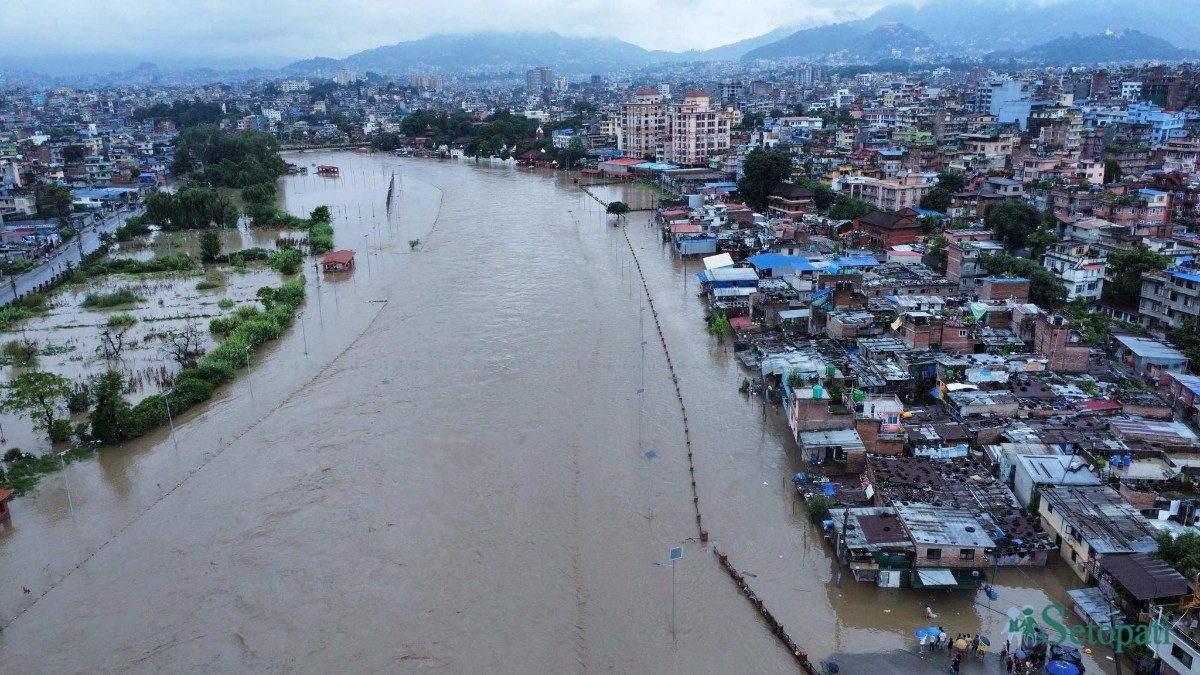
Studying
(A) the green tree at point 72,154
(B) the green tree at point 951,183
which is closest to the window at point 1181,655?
(B) the green tree at point 951,183

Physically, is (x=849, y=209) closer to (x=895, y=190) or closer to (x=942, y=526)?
(x=895, y=190)

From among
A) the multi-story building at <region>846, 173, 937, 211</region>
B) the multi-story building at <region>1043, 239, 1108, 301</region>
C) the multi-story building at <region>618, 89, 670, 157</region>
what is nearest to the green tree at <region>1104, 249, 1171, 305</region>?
the multi-story building at <region>1043, 239, 1108, 301</region>

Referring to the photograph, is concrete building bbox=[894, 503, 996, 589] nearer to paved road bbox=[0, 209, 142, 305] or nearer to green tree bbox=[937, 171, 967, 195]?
green tree bbox=[937, 171, 967, 195]

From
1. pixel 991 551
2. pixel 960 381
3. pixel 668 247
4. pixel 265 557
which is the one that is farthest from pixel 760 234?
pixel 265 557

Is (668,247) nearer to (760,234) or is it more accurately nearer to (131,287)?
(760,234)

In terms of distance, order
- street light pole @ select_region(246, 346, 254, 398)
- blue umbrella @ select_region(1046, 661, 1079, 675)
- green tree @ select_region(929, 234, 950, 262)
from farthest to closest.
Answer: green tree @ select_region(929, 234, 950, 262)
street light pole @ select_region(246, 346, 254, 398)
blue umbrella @ select_region(1046, 661, 1079, 675)

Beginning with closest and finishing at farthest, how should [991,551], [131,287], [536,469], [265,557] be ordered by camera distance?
[991,551]
[265,557]
[536,469]
[131,287]

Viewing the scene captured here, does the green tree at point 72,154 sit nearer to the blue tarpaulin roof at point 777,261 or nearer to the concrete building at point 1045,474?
the blue tarpaulin roof at point 777,261
